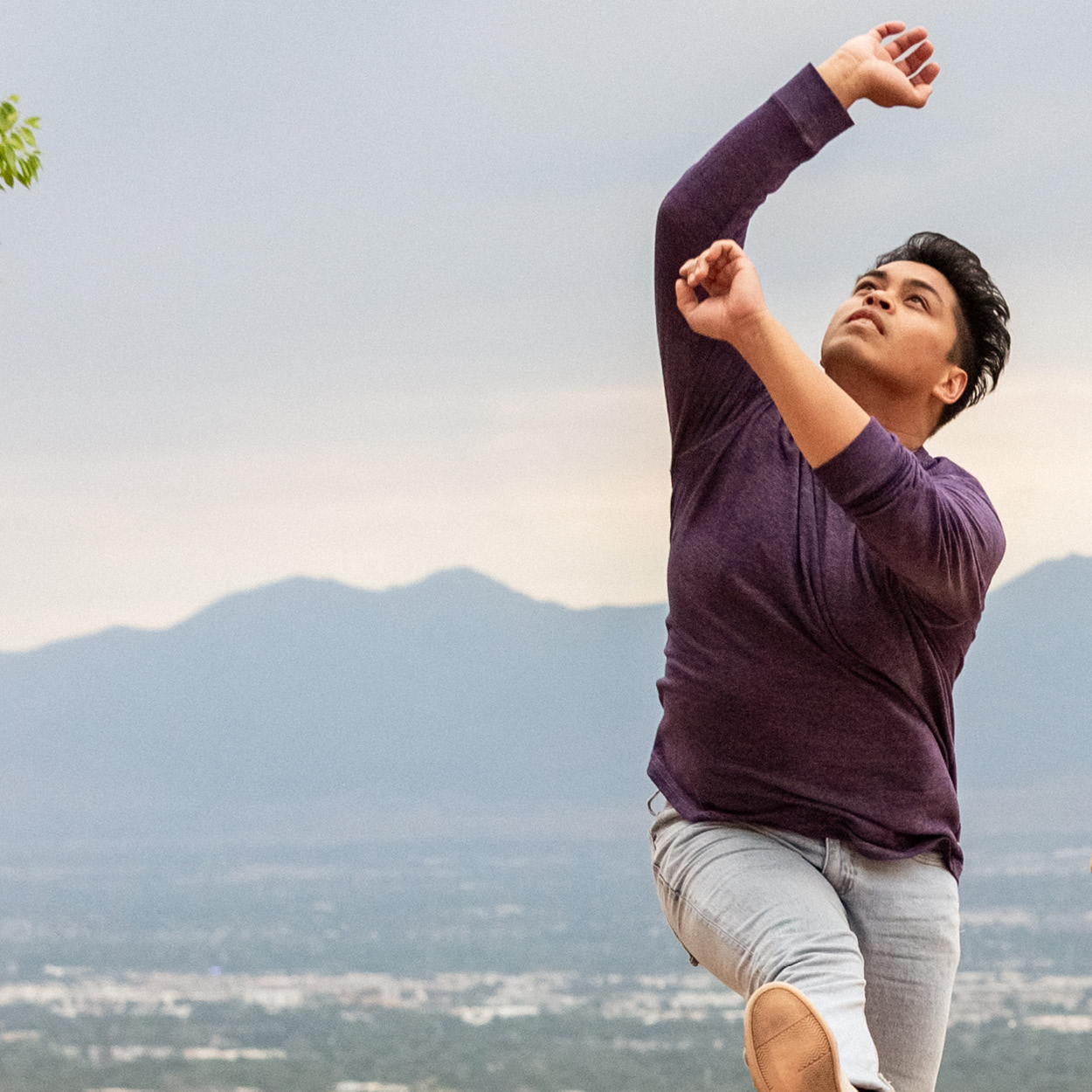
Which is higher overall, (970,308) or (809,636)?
(970,308)

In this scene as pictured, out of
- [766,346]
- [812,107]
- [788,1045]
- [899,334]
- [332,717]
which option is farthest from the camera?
[332,717]

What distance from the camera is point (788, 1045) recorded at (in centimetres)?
115

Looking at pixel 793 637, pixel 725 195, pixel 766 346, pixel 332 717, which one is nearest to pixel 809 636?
pixel 793 637

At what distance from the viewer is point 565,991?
20.5 m

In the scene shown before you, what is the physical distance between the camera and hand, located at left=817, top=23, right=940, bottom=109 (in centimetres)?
141

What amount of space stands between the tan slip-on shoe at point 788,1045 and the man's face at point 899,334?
2.07 feet

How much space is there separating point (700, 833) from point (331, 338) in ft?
78.2

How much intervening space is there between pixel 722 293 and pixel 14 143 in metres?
1.27

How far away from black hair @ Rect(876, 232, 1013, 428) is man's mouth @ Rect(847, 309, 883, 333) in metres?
0.10

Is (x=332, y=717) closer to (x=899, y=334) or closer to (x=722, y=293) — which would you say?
(x=899, y=334)

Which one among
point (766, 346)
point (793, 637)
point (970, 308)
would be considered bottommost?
point (793, 637)

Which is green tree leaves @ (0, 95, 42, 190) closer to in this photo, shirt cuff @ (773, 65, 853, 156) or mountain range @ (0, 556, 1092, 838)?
shirt cuff @ (773, 65, 853, 156)

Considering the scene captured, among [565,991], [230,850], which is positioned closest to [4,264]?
[230,850]

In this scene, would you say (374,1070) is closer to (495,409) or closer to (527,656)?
(527,656)
